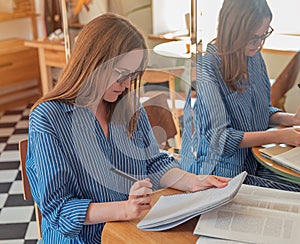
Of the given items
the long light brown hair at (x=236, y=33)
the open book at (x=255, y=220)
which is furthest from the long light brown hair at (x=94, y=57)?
the long light brown hair at (x=236, y=33)

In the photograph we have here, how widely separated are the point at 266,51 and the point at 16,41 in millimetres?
Result: 2422

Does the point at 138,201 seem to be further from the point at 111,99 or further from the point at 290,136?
the point at 290,136

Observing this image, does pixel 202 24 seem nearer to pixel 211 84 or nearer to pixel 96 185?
pixel 211 84

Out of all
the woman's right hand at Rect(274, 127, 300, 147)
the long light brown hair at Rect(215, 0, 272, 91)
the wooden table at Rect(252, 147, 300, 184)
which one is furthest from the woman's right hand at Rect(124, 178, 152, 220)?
the long light brown hair at Rect(215, 0, 272, 91)

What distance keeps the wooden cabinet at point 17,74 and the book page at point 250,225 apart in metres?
3.21

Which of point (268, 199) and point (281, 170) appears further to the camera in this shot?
point (281, 170)

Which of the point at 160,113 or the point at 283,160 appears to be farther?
the point at 160,113

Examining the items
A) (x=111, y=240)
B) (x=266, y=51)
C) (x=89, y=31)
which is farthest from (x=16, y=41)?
(x=111, y=240)

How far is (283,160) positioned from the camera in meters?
1.49

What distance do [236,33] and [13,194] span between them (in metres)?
1.57

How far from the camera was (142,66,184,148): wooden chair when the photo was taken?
2.00m

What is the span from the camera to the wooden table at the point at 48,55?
369 centimetres

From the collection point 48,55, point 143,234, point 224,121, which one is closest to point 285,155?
point 224,121

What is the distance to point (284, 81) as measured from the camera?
2.51 metres
